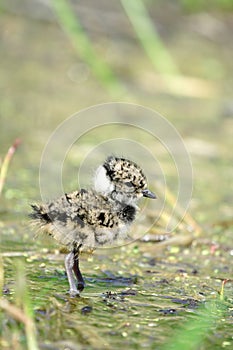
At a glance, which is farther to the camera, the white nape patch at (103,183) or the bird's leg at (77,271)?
the white nape patch at (103,183)

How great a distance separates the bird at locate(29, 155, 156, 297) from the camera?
409cm

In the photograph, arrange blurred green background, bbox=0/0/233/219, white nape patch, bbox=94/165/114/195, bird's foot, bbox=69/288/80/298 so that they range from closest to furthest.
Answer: bird's foot, bbox=69/288/80/298
white nape patch, bbox=94/165/114/195
blurred green background, bbox=0/0/233/219

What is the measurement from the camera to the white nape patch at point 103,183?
435cm

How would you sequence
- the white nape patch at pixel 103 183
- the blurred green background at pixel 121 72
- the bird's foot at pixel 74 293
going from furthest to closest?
the blurred green background at pixel 121 72 < the white nape patch at pixel 103 183 < the bird's foot at pixel 74 293

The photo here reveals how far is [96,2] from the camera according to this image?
10617mm

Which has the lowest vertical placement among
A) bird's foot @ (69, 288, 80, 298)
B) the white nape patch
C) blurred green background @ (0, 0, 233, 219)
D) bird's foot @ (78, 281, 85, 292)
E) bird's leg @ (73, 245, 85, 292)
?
bird's foot @ (69, 288, 80, 298)

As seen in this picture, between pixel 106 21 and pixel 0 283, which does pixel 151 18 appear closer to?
pixel 106 21

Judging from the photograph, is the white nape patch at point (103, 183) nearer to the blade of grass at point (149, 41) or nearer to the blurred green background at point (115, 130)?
the blurred green background at point (115, 130)

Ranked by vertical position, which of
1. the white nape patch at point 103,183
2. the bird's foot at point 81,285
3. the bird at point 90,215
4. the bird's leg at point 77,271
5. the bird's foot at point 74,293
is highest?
the white nape patch at point 103,183

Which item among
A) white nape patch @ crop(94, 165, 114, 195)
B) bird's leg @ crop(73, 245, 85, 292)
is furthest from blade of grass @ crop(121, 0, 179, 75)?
bird's leg @ crop(73, 245, 85, 292)

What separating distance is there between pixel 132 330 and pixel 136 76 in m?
6.13

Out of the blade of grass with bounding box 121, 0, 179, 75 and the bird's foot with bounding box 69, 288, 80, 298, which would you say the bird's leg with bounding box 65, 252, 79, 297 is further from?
the blade of grass with bounding box 121, 0, 179, 75

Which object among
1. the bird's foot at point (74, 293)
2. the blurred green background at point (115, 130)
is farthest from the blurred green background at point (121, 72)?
the bird's foot at point (74, 293)

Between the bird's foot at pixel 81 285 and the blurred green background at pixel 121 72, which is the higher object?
the blurred green background at pixel 121 72
